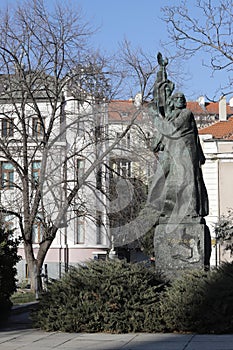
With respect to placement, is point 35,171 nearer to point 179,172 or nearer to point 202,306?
point 179,172

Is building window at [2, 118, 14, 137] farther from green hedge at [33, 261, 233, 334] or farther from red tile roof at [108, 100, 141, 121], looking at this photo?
green hedge at [33, 261, 233, 334]

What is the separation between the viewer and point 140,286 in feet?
41.1

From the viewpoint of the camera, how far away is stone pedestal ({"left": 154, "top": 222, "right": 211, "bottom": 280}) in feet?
45.3

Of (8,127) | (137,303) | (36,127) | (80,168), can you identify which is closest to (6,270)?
(137,303)

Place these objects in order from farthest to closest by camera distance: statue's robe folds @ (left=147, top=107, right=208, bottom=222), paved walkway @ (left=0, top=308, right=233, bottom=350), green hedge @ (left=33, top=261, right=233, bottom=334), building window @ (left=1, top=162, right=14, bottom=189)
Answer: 1. building window @ (left=1, top=162, right=14, bottom=189)
2. statue's robe folds @ (left=147, top=107, right=208, bottom=222)
3. green hedge @ (left=33, top=261, right=233, bottom=334)
4. paved walkway @ (left=0, top=308, right=233, bottom=350)

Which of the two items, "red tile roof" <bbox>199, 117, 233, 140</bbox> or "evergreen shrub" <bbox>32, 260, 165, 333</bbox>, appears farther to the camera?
"red tile roof" <bbox>199, 117, 233, 140</bbox>

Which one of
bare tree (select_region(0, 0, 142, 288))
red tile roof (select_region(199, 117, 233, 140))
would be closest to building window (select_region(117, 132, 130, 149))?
bare tree (select_region(0, 0, 142, 288))

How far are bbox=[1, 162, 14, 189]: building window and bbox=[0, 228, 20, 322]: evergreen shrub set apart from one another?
1079 centimetres

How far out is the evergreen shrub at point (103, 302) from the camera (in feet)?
40.0

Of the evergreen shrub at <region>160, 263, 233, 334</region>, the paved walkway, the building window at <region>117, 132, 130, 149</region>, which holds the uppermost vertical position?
the building window at <region>117, 132, 130, 149</region>

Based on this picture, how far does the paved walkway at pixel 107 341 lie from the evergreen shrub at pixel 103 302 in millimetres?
267

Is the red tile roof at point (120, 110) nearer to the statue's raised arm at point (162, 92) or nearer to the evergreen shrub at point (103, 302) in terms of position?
the statue's raised arm at point (162, 92)

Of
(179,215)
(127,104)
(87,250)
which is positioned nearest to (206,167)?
(87,250)

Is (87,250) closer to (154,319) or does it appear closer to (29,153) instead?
(29,153)
